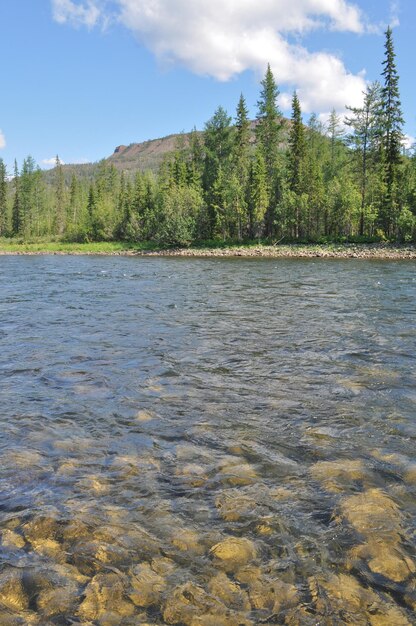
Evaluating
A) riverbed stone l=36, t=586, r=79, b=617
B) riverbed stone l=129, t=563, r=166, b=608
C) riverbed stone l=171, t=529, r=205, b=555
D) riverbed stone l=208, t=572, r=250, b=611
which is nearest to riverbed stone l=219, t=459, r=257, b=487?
riverbed stone l=171, t=529, r=205, b=555

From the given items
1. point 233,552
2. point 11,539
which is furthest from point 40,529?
point 233,552

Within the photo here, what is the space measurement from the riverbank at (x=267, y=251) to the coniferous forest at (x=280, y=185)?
2.89m

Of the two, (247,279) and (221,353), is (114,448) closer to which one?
(221,353)

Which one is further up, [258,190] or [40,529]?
[258,190]

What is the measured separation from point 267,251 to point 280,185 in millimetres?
13226

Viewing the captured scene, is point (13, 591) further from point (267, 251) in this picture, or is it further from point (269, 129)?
point (269, 129)

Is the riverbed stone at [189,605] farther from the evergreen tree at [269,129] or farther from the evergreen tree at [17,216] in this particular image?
the evergreen tree at [17,216]

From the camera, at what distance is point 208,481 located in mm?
5020

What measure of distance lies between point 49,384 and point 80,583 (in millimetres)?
4996

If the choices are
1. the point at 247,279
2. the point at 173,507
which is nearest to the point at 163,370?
the point at 173,507

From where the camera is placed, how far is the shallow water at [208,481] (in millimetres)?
3461

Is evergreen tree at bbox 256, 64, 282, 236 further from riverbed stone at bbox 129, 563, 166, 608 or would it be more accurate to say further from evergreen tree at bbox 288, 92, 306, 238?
riverbed stone at bbox 129, 563, 166, 608

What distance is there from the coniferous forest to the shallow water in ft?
153

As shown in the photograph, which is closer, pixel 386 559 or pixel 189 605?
pixel 189 605
